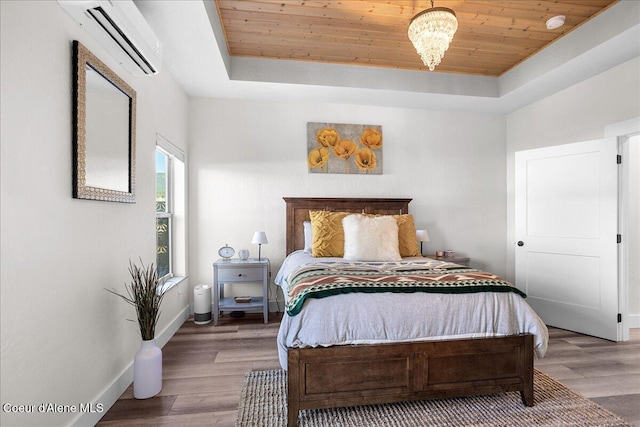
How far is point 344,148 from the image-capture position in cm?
411

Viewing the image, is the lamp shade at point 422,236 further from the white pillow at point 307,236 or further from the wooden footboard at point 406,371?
the wooden footboard at point 406,371

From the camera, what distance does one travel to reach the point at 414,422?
188cm

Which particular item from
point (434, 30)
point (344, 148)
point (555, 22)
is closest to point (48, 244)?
point (434, 30)

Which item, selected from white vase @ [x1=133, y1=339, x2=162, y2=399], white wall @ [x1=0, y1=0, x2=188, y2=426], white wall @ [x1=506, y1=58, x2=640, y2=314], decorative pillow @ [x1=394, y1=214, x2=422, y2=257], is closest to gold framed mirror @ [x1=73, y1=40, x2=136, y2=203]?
white wall @ [x1=0, y1=0, x2=188, y2=426]

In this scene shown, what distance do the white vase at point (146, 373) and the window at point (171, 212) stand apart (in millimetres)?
1321

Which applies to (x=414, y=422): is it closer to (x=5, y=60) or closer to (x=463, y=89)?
(x=5, y=60)

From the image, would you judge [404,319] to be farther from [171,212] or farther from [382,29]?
[171,212]

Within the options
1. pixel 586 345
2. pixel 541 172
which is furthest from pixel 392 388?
pixel 541 172

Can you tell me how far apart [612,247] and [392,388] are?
2.82m

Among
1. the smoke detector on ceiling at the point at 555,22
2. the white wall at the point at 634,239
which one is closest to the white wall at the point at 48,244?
the smoke detector on ceiling at the point at 555,22

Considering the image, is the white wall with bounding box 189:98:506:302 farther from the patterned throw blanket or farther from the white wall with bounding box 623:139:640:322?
the patterned throw blanket

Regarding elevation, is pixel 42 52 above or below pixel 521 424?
above

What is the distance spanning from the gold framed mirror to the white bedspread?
1.34 meters

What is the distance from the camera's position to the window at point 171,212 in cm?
346
